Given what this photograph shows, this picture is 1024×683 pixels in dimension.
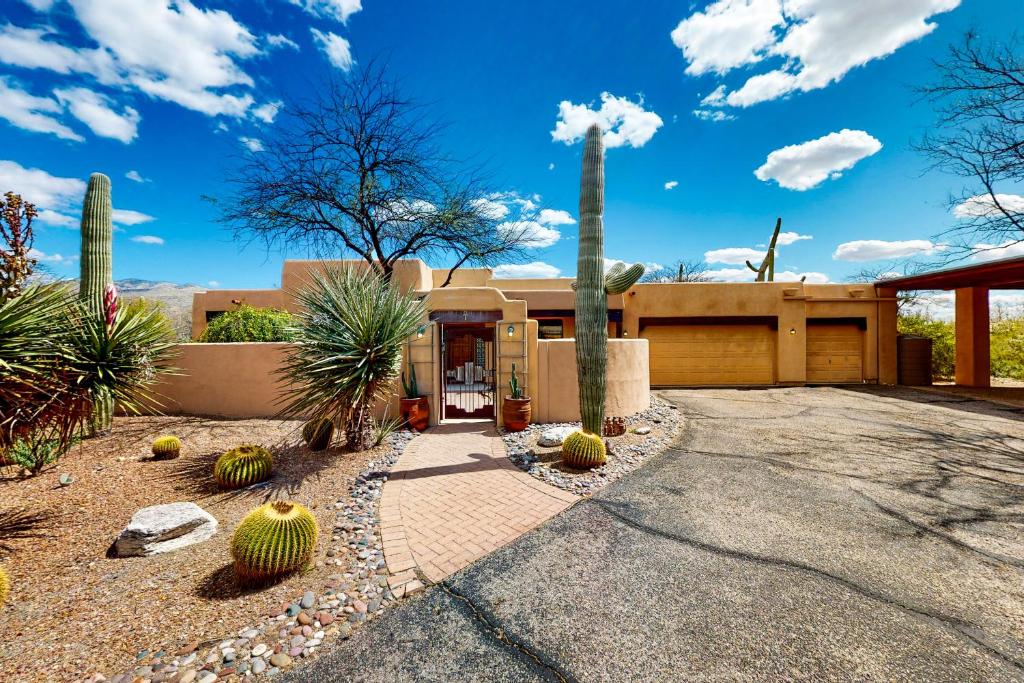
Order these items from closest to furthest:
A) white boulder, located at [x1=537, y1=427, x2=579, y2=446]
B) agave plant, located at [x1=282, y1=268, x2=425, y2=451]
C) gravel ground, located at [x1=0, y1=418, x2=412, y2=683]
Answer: gravel ground, located at [x1=0, y1=418, x2=412, y2=683] → agave plant, located at [x1=282, y1=268, x2=425, y2=451] → white boulder, located at [x1=537, y1=427, x2=579, y2=446]

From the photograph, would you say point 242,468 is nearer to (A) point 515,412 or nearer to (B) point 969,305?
(A) point 515,412

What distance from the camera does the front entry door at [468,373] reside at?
8750 millimetres

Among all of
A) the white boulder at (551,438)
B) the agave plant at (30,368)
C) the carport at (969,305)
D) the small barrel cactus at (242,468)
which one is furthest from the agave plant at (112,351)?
the carport at (969,305)

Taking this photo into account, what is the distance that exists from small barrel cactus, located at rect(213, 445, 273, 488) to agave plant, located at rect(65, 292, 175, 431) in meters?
1.36

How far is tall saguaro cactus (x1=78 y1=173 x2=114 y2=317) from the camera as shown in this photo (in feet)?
22.7

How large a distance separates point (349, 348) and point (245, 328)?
483cm

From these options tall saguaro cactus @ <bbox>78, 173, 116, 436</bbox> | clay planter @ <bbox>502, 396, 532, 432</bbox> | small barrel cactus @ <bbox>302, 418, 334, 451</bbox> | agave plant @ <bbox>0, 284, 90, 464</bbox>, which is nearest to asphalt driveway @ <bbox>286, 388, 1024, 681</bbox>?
clay planter @ <bbox>502, 396, 532, 432</bbox>

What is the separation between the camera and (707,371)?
44.9 feet

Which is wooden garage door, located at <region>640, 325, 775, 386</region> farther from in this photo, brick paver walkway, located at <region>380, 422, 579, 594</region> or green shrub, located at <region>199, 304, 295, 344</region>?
green shrub, located at <region>199, 304, 295, 344</region>

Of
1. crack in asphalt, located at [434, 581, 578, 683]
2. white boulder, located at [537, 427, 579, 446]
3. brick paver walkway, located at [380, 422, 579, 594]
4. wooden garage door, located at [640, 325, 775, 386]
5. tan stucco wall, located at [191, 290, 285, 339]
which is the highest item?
tan stucco wall, located at [191, 290, 285, 339]

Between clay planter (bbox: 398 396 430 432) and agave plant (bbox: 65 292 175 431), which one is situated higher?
agave plant (bbox: 65 292 175 431)

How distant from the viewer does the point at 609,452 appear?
622 cm

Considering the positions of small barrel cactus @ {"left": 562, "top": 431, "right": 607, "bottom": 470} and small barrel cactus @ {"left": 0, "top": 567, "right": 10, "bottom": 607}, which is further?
small barrel cactus @ {"left": 562, "top": 431, "right": 607, "bottom": 470}

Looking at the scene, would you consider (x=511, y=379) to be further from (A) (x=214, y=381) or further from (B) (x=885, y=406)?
(B) (x=885, y=406)
